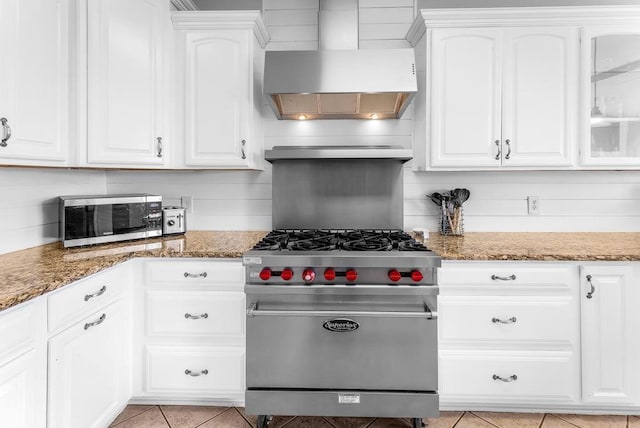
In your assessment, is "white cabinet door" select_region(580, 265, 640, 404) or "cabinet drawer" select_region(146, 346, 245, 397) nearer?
"white cabinet door" select_region(580, 265, 640, 404)

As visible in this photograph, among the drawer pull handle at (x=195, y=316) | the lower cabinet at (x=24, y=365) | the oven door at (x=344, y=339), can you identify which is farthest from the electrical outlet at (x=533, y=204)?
the lower cabinet at (x=24, y=365)

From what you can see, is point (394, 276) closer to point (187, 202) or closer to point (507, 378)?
→ point (507, 378)

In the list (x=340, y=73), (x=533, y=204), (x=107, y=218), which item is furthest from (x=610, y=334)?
(x=107, y=218)

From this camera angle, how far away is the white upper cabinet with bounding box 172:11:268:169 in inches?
88.0

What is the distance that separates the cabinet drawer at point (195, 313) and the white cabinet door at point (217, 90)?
0.88 m

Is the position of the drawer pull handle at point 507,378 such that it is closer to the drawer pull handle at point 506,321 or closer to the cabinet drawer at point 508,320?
the cabinet drawer at point 508,320

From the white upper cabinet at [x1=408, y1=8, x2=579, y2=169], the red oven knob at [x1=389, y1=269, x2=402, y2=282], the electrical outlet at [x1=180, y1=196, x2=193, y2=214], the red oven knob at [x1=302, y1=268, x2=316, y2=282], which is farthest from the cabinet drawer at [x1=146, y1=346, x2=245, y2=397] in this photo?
the white upper cabinet at [x1=408, y1=8, x2=579, y2=169]

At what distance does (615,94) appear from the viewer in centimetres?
216

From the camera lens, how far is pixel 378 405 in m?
1.71

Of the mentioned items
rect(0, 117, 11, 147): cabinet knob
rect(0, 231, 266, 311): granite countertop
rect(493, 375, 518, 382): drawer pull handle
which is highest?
rect(0, 117, 11, 147): cabinet knob

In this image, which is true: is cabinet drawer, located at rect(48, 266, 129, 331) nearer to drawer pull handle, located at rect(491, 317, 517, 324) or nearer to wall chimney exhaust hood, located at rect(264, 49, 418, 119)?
wall chimney exhaust hood, located at rect(264, 49, 418, 119)

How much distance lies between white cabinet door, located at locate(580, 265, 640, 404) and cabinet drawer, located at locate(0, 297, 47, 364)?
2330 mm

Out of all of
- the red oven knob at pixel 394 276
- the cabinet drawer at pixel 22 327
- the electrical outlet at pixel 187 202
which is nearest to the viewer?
the cabinet drawer at pixel 22 327

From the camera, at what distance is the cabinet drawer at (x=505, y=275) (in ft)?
6.00
